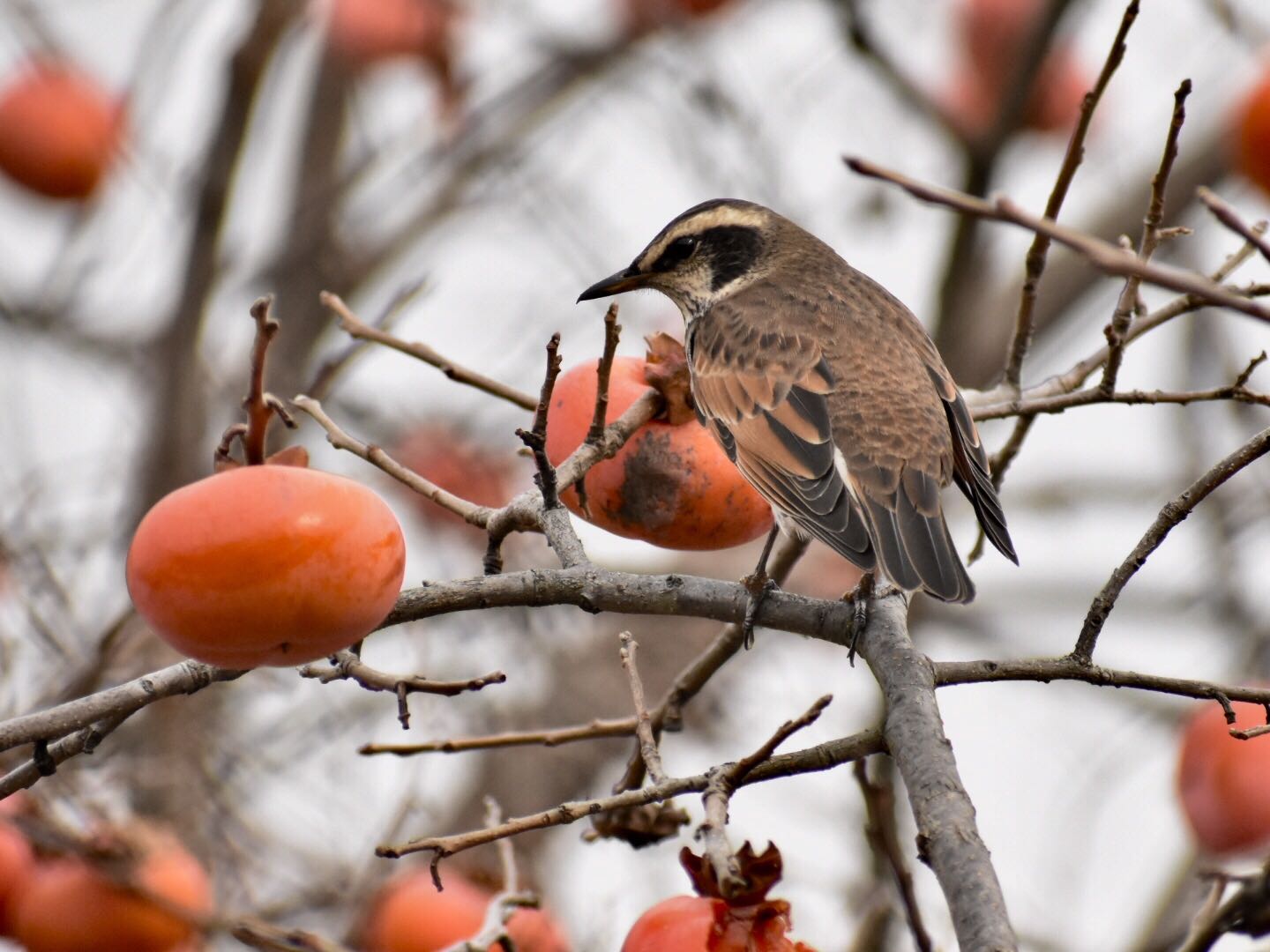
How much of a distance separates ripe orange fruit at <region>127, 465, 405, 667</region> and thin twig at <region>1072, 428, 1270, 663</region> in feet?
4.40

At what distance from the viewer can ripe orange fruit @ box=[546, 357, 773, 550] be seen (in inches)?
152

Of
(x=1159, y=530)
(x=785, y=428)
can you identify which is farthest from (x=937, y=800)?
(x=785, y=428)

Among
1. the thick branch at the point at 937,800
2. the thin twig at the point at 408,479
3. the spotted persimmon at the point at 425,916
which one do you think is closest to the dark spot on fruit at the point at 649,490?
the thin twig at the point at 408,479

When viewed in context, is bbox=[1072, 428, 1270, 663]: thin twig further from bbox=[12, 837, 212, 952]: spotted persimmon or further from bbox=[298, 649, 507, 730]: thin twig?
bbox=[12, 837, 212, 952]: spotted persimmon

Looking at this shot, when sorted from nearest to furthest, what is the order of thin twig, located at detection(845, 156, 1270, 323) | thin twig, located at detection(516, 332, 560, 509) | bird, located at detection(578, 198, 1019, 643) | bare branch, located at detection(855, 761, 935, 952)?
thin twig, located at detection(845, 156, 1270, 323)
bare branch, located at detection(855, 761, 935, 952)
thin twig, located at detection(516, 332, 560, 509)
bird, located at detection(578, 198, 1019, 643)

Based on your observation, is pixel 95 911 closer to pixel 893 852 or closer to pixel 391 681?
pixel 391 681

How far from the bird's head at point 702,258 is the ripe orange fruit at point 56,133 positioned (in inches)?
137

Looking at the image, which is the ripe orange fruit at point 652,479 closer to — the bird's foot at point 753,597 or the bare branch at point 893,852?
the bird's foot at point 753,597

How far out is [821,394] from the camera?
A: 513 centimetres

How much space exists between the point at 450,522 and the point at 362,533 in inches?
208

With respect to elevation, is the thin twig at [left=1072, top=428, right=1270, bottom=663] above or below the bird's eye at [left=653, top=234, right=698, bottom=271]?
below

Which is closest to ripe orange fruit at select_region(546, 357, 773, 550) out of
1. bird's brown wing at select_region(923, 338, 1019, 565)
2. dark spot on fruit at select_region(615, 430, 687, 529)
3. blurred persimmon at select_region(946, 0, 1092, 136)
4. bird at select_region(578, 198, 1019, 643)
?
dark spot on fruit at select_region(615, 430, 687, 529)

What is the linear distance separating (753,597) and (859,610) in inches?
9.7

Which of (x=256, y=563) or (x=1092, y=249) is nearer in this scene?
(x=1092, y=249)
